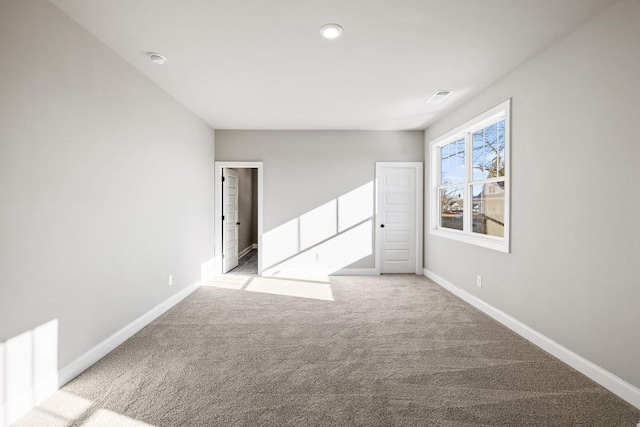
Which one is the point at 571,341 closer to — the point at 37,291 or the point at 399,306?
the point at 399,306

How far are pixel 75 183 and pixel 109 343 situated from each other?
140 centimetres

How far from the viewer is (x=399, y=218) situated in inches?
233

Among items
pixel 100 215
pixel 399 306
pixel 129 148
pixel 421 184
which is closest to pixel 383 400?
pixel 399 306

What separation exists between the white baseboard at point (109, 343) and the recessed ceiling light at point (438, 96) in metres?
4.13

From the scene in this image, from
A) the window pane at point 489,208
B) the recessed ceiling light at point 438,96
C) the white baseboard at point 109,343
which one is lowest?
the white baseboard at point 109,343

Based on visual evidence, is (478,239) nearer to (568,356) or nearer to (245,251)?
(568,356)

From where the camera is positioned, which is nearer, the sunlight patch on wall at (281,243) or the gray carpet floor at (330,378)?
the gray carpet floor at (330,378)

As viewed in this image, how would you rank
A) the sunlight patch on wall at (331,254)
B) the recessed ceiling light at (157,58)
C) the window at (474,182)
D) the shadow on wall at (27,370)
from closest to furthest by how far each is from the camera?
the shadow on wall at (27,370) < the recessed ceiling light at (157,58) < the window at (474,182) < the sunlight patch on wall at (331,254)

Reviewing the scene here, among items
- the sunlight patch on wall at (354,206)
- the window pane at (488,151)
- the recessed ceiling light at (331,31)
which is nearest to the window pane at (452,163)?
the window pane at (488,151)

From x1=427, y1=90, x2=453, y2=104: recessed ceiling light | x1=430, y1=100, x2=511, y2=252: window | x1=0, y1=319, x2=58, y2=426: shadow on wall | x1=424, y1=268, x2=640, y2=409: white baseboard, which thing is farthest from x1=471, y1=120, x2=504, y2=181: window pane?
x1=0, y1=319, x2=58, y2=426: shadow on wall

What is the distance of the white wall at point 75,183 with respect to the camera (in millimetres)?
1917

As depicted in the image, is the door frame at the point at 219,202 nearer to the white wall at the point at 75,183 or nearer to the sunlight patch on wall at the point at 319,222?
the sunlight patch on wall at the point at 319,222

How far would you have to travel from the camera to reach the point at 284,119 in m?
5.09

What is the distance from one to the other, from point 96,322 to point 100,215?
2.88 feet
